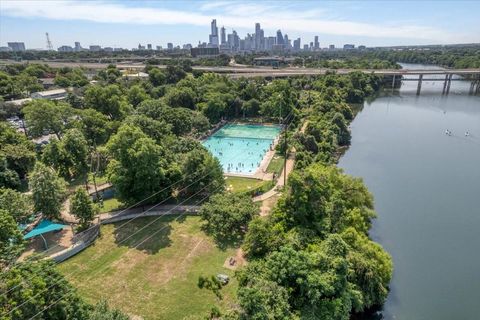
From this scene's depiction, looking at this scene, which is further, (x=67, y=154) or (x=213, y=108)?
(x=213, y=108)

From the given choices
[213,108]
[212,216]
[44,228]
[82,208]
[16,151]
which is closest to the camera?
[44,228]

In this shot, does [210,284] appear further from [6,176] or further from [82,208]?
[6,176]

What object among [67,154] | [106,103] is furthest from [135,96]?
[67,154]

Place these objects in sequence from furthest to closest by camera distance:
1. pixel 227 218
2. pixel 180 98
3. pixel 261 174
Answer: pixel 180 98 → pixel 261 174 → pixel 227 218

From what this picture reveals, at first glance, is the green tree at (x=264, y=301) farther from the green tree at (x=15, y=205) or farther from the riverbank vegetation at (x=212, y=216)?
the green tree at (x=15, y=205)

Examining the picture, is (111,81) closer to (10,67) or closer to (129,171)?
(10,67)
